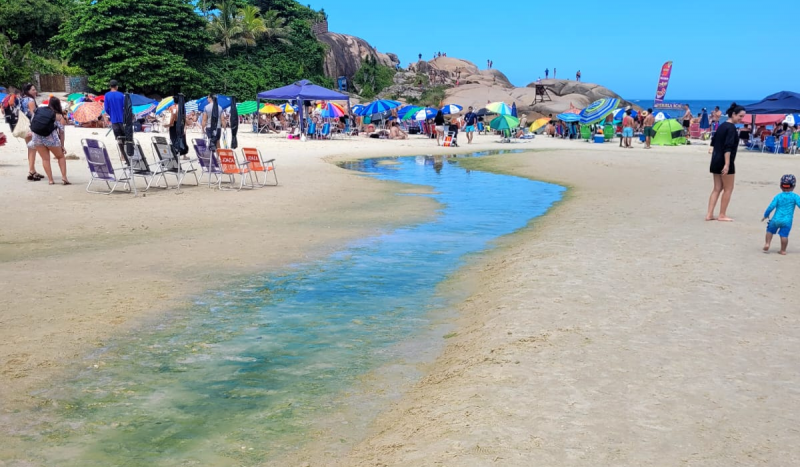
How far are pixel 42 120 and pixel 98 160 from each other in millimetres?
1344

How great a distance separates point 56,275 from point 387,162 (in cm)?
1480

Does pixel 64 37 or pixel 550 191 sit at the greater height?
pixel 64 37

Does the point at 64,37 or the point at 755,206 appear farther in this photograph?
the point at 64,37

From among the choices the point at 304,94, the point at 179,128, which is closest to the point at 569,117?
the point at 304,94

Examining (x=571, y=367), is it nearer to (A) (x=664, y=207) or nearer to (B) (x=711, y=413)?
(B) (x=711, y=413)

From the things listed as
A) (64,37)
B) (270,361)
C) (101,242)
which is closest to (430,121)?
(64,37)

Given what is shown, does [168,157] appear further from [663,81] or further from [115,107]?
[663,81]

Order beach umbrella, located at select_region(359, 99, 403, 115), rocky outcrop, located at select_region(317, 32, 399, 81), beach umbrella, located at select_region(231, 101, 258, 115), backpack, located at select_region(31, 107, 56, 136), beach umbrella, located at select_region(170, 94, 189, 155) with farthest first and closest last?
1. rocky outcrop, located at select_region(317, 32, 399, 81)
2. beach umbrella, located at select_region(231, 101, 258, 115)
3. beach umbrella, located at select_region(359, 99, 403, 115)
4. beach umbrella, located at select_region(170, 94, 189, 155)
5. backpack, located at select_region(31, 107, 56, 136)

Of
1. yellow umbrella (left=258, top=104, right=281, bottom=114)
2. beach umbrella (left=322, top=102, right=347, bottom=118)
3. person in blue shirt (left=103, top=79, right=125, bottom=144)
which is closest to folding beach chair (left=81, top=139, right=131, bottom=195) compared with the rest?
person in blue shirt (left=103, top=79, right=125, bottom=144)

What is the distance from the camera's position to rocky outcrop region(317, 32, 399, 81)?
199 ft

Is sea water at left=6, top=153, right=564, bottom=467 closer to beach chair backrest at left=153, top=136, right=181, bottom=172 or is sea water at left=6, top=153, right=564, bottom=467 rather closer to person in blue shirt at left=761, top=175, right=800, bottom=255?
person in blue shirt at left=761, top=175, right=800, bottom=255

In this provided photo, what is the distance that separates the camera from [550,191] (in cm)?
1486

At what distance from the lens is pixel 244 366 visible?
478 centimetres

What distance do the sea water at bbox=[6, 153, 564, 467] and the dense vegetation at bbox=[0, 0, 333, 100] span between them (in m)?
35.3
